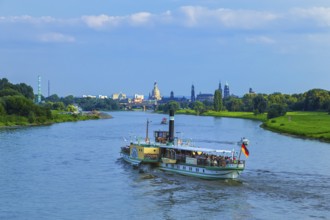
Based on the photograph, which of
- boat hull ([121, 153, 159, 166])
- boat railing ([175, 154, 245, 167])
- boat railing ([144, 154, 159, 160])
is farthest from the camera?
boat railing ([144, 154, 159, 160])

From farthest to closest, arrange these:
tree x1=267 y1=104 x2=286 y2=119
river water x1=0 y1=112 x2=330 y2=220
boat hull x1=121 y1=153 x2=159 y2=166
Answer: tree x1=267 y1=104 x2=286 y2=119
boat hull x1=121 y1=153 x2=159 y2=166
river water x1=0 y1=112 x2=330 y2=220

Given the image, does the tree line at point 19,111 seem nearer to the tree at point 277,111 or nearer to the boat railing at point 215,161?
the tree at point 277,111

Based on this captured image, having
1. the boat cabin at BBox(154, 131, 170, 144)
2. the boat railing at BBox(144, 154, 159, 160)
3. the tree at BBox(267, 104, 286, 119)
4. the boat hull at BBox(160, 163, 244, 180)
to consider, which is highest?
the tree at BBox(267, 104, 286, 119)

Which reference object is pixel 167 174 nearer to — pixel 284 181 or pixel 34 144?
pixel 284 181

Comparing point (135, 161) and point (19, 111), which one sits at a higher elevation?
point (19, 111)

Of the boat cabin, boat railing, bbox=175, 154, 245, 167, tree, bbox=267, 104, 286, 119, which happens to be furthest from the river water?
tree, bbox=267, 104, 286, 119

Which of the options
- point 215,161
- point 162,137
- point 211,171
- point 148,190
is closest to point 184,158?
point 215,161

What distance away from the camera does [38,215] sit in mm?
36094

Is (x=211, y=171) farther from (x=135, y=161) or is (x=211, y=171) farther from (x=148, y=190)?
(x=135, y=161)

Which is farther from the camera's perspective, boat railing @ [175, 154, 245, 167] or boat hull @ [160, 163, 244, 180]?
boat railing @ [175, 154, 245, 167]

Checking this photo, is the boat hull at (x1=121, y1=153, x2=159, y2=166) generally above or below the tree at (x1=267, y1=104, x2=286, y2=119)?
below

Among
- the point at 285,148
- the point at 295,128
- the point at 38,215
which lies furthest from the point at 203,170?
the point at 295,128

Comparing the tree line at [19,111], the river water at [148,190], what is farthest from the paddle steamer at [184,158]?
the tree line at [19,111]

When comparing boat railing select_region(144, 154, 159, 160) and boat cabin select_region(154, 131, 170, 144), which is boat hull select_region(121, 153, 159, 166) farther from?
boat cabin select_region(154, 131, 170, 144)
